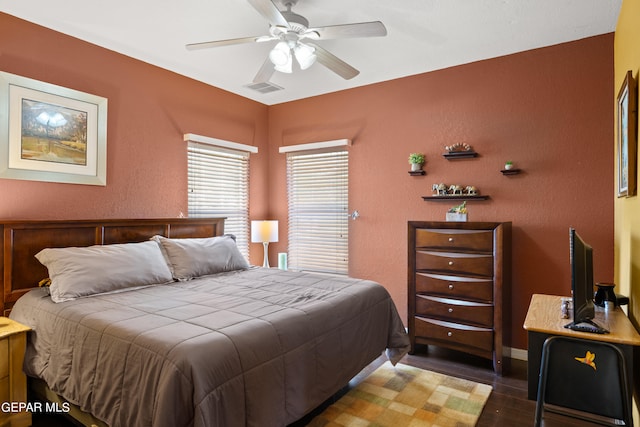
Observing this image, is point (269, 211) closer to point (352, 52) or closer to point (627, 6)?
point (352, 52)

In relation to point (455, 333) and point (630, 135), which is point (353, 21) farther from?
point (455, 333)

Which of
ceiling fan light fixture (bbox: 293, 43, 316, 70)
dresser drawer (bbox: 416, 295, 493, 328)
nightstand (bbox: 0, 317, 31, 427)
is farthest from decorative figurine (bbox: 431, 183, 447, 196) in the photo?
nightstand (bbox: 0, 317, 31, 427)

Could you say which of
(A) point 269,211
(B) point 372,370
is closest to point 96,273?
(B) point 372,370

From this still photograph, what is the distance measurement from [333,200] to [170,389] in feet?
10.3

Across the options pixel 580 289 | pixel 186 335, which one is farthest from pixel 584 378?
pixel 186 335

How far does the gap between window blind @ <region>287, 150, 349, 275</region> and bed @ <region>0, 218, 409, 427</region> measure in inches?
51.7

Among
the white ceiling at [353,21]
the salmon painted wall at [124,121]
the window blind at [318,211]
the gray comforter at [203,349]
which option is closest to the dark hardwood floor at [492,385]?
the gray comforter at [203,349]

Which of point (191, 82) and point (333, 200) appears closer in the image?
point (191, 82)

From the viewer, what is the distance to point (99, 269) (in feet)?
8.19

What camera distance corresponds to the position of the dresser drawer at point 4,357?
212 cm

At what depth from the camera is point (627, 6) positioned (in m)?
2.24

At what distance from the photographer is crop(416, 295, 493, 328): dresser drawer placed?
301 cm

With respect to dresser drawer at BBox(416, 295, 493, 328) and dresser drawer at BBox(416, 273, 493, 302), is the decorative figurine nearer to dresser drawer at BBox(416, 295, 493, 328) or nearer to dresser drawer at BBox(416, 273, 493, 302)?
dresser drawer at BBox(416, 273, 493, 302)

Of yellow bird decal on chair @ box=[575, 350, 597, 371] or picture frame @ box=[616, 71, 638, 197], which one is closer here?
yellow bird decal on chair @ box=[575, 350, 597, 371]
